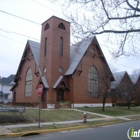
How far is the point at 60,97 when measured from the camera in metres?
31.9

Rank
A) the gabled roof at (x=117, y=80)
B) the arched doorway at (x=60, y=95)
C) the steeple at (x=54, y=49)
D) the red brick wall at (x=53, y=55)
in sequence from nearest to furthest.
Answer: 1. the red brick wall at (x=53, y=55)
2. the steeple at (x=54, y=49)
3. the arched doorway at (x=60, y=95)
4. the gabled roof at (x=117, y=80)

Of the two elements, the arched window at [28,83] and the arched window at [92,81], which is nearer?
the arched window at [92,81]

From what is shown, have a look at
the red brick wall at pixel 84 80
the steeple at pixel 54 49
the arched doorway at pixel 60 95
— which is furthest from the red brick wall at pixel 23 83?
the red brick wall at pixel 84 80

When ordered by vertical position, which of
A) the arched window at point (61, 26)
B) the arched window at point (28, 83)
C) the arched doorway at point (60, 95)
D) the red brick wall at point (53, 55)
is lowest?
the arched doorway at point (60, 95)

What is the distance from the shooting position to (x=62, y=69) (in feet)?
107

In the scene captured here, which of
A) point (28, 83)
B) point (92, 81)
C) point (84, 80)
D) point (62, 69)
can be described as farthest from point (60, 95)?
point (28, 83)

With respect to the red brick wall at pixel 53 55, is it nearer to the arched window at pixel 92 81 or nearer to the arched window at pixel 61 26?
the arched window at pixel 61 26

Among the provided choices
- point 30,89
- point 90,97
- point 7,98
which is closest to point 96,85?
point 90,97

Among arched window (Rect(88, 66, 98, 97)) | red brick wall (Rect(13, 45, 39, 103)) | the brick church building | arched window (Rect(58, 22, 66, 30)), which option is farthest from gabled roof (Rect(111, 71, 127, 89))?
red brick wall (Rect(13, 45, 39, 103))

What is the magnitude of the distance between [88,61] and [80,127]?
21144 mm

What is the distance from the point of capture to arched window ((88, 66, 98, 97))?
112 feet

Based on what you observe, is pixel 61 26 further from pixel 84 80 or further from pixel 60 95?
pixel 60 95

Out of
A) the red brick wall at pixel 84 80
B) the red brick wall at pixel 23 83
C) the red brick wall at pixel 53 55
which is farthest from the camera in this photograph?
the red brick wall at pixel 23 83

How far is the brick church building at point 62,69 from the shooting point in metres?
31.1
